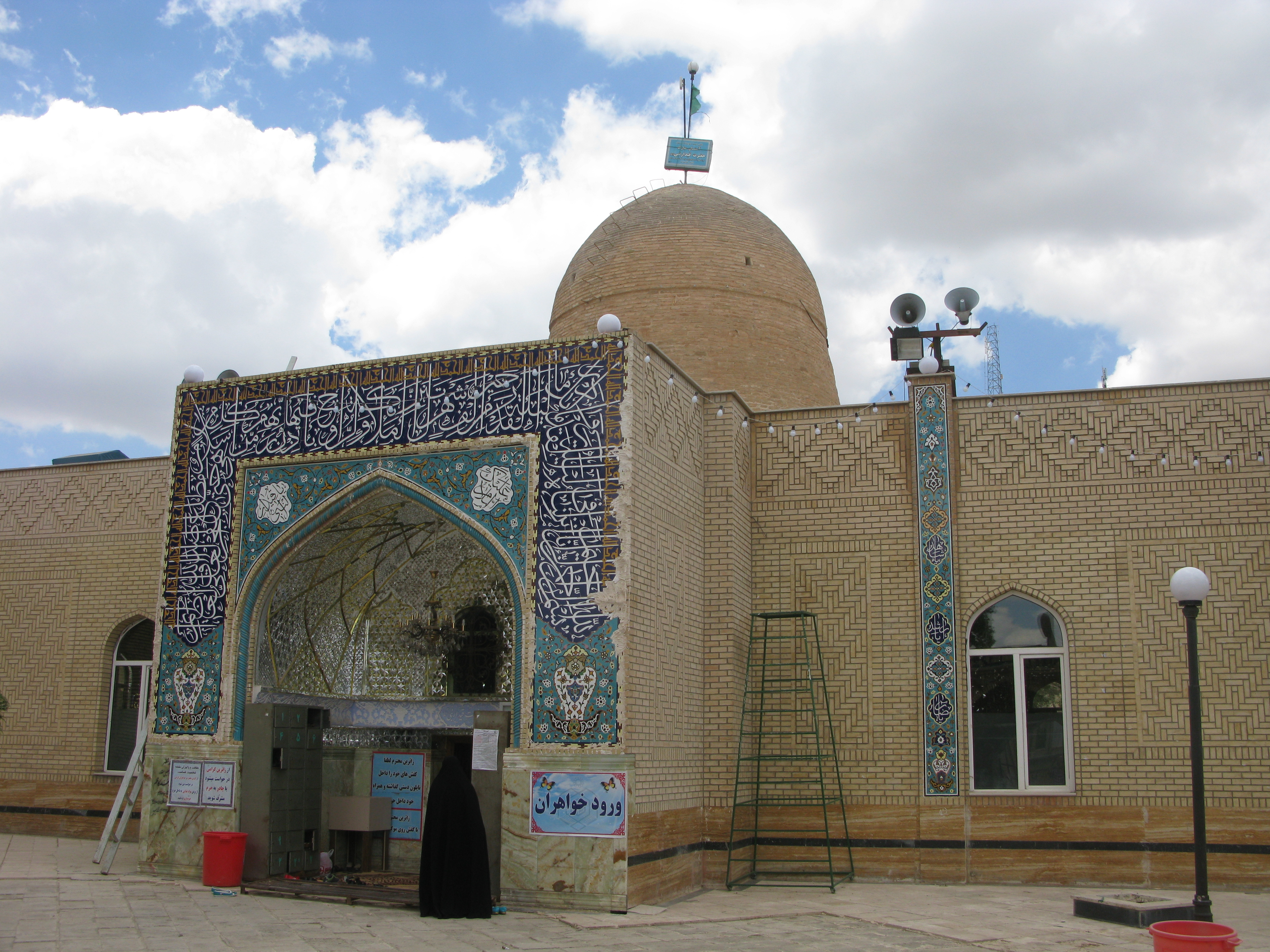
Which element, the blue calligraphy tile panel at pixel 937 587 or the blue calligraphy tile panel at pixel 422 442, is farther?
the blue calligraphy tile panel at pixel 937 587

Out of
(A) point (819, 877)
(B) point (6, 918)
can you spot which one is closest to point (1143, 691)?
(A) point (819, 877)

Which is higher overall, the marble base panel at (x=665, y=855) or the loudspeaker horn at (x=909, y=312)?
the loudspeaker horn at (x=909, y=312)

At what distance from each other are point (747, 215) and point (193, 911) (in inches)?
356

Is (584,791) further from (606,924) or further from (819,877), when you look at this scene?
(819,877)

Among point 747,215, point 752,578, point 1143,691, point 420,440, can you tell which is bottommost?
point 1143,691

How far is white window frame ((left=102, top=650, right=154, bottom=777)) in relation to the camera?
450 inches

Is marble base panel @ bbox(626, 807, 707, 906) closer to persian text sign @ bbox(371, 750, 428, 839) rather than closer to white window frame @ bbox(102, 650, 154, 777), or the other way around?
persian text sign @ bbox(371, 750, 428, 839)

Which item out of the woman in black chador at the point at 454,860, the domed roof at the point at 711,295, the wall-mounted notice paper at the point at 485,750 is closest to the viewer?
the woman in black chador at the point at 454,860

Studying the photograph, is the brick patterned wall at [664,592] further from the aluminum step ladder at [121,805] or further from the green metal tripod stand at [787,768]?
the aluminum step ladder at [121,805]

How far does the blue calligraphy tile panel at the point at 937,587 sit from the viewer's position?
9109 millimetres

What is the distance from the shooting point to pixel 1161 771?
8766mm

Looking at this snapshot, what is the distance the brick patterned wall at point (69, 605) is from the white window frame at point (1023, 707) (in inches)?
310

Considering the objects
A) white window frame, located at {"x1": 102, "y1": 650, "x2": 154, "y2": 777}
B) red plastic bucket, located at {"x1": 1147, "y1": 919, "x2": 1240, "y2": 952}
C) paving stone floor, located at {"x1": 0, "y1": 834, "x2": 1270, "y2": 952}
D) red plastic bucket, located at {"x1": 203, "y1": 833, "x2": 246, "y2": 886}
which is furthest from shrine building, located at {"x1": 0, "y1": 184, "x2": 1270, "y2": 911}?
red plastic bucket, located at {"x1": 1147, "y1": 919, "x2": 1240, "y2": 952}

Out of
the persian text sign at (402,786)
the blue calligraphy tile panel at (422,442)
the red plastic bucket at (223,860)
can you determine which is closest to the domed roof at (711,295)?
the blue calligraphy tile panel at (422,442)
